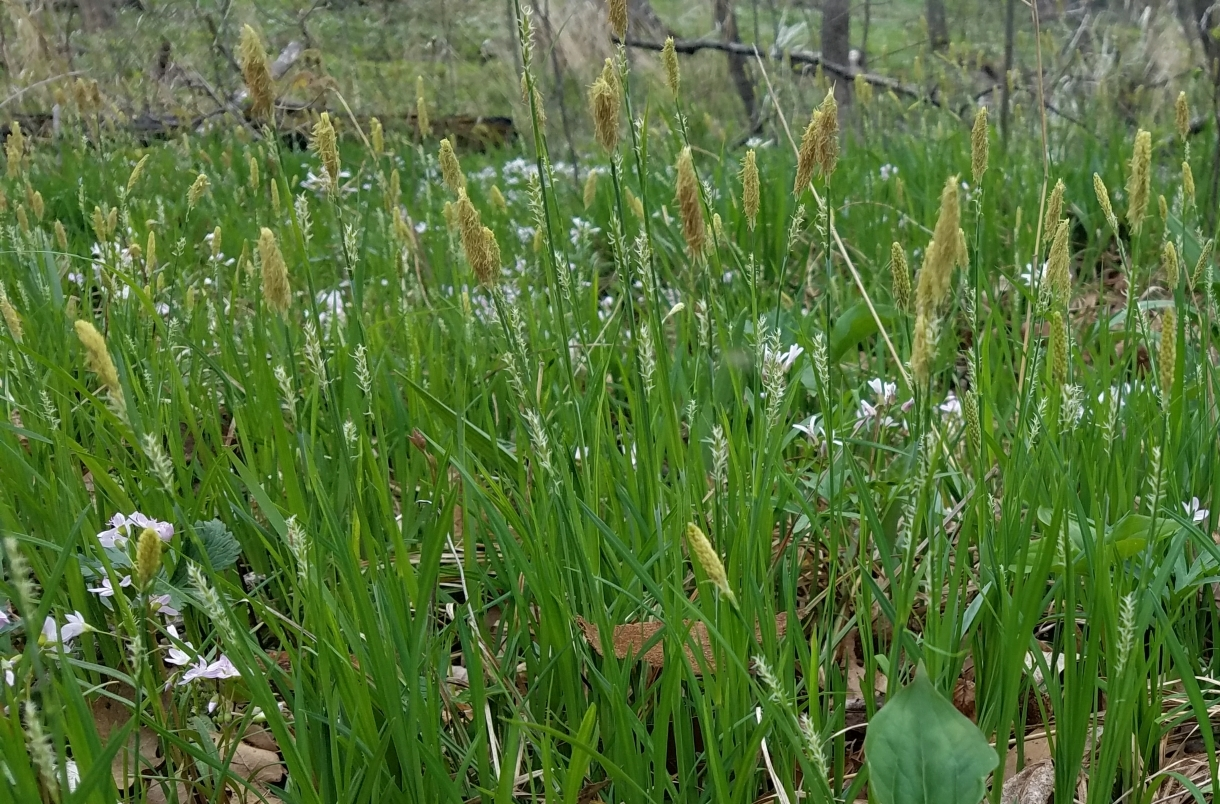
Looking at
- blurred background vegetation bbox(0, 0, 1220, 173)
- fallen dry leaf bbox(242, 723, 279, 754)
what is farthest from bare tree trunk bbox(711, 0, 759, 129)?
fallen dry leaf bbox(242, 723, 279, 754)

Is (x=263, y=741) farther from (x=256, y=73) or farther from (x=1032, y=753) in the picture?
(x=1032, y=753)

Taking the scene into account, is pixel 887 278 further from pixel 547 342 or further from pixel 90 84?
pixel 90 84

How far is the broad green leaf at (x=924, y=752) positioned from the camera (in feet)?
2.19

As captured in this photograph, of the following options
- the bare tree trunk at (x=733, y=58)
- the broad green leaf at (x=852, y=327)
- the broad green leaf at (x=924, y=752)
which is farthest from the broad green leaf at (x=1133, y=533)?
the bare tree trunk at (x=733, y=58)

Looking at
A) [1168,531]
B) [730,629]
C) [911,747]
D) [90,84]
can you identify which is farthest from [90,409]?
[1168,531]

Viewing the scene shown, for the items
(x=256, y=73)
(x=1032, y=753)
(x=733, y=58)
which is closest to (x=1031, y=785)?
(x=1032, y=753)

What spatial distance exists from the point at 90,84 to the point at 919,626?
6.83ft

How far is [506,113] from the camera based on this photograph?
6.97 meters

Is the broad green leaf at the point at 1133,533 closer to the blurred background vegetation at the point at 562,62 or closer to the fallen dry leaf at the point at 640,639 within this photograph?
the fallen dry leaf at the point at 640,639

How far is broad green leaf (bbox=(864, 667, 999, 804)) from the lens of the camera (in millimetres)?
668

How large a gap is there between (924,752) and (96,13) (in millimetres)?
7103

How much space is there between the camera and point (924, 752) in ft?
2.23

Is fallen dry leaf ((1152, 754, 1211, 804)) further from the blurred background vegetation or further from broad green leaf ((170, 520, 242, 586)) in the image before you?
the blurred background vegetation

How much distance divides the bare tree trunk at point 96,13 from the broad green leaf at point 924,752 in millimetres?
6281
